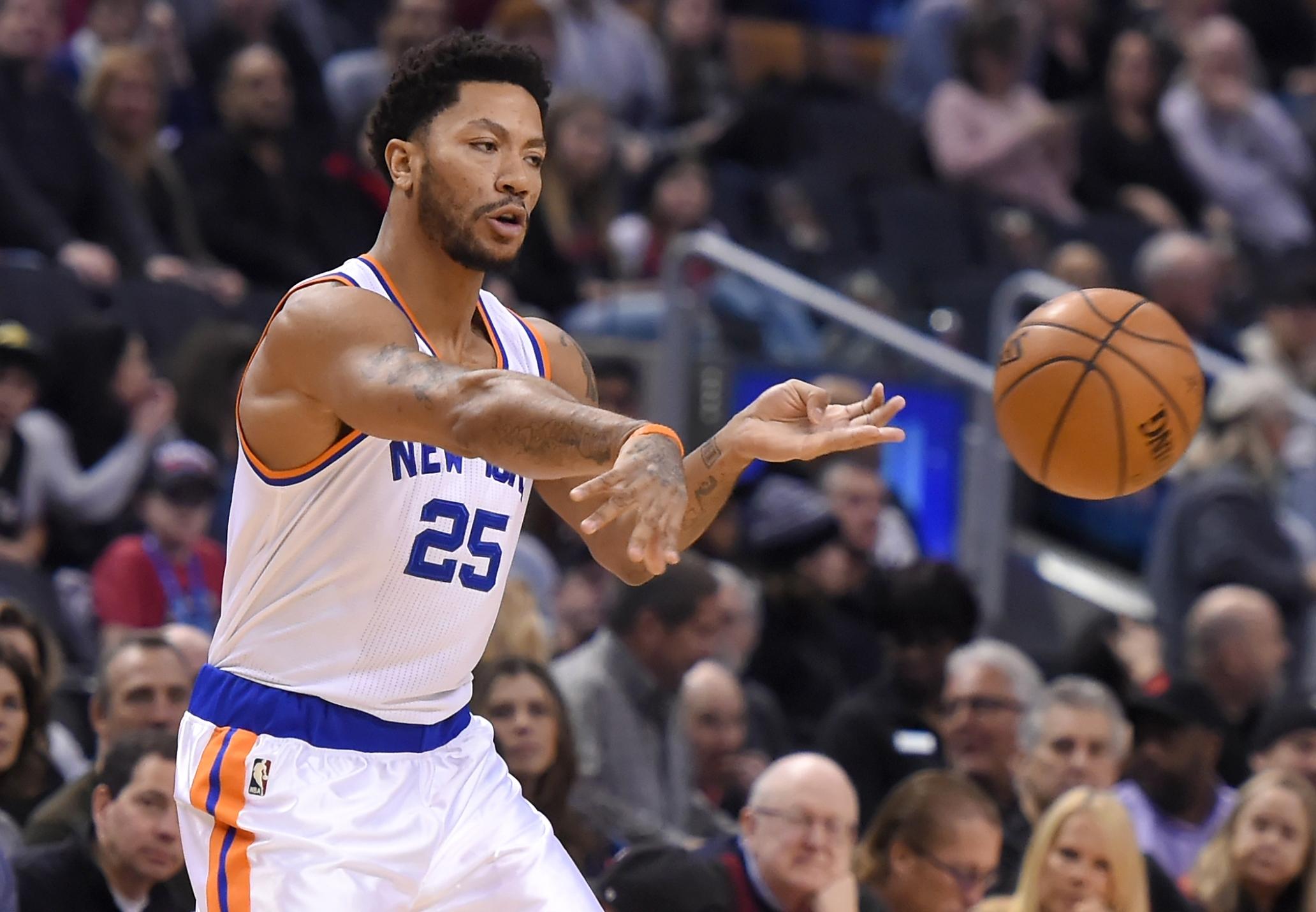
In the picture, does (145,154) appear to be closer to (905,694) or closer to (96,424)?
(96,424)

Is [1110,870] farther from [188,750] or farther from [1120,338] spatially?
[188,750]

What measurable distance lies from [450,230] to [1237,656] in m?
4.93

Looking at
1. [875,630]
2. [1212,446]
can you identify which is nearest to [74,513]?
[875,630]

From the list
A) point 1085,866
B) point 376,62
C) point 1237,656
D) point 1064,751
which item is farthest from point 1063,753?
point 376,62

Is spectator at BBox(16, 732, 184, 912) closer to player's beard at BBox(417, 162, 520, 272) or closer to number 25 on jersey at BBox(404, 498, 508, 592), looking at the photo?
number 25 on jersey at BBox(404, 498, 508, 592)

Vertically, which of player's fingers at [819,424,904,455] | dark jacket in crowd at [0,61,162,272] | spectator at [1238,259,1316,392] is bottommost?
player's fingers at [819,424,904,455]

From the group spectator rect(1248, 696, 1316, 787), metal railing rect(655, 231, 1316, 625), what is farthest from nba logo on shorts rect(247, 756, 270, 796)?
metal railing rect(655, 231, 1316, 625)

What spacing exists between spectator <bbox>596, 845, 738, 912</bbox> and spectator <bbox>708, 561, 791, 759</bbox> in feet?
5.79

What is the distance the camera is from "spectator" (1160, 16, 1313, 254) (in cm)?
1252

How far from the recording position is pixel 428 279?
12.6ft

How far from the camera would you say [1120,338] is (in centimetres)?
493

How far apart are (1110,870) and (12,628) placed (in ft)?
10.6

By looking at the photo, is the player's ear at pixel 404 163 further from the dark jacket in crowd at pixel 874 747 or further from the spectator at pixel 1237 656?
the spectator at pixel 1237 656

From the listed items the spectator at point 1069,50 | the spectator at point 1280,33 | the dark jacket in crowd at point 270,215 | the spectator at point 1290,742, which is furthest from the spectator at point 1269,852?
the spectator at point 1280,33
